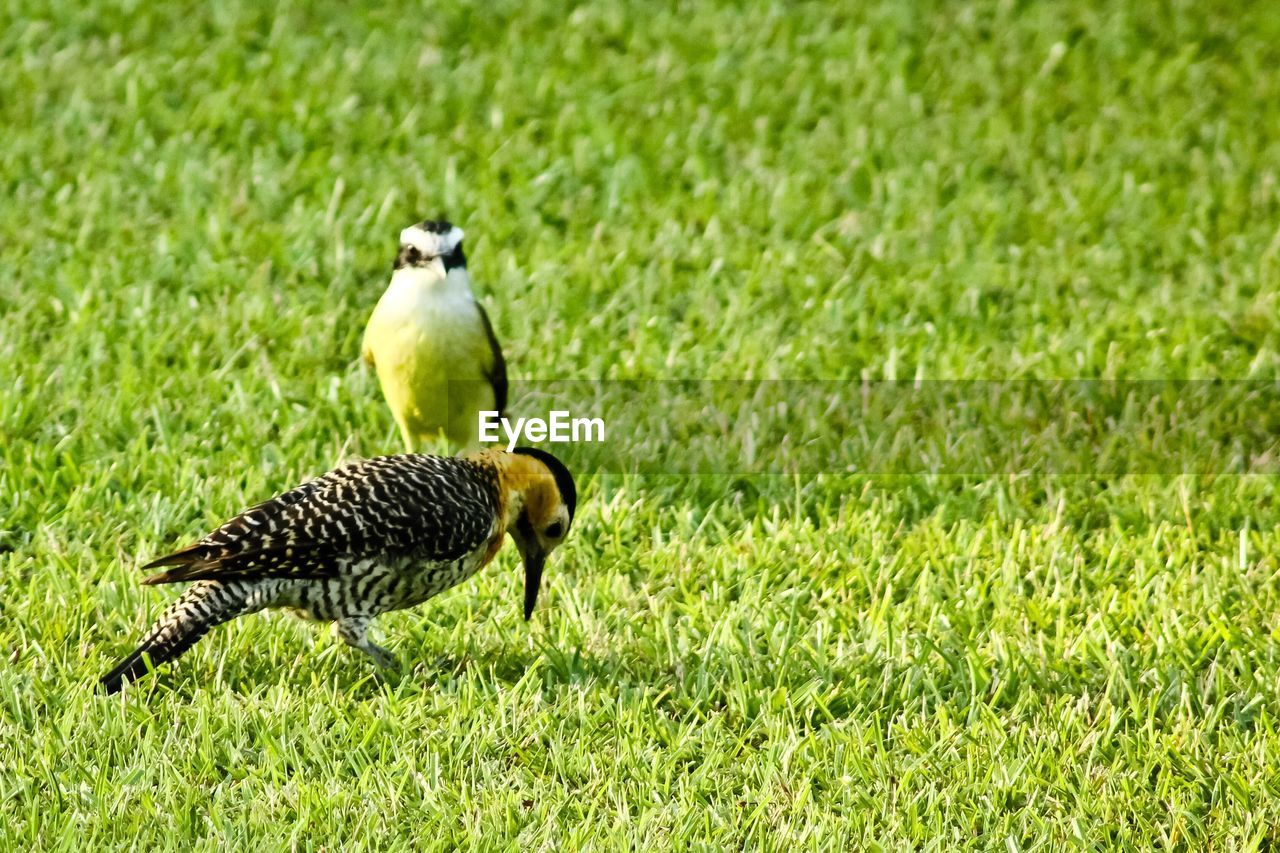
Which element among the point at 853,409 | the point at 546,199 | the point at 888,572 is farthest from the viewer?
the point at 546,199

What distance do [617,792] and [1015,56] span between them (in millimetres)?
7030

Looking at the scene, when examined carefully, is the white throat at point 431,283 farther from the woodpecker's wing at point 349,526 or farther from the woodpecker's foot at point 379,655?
the woodpecker's foot at point 379,655

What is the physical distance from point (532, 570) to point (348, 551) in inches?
30.4

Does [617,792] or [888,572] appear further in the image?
[888,572]

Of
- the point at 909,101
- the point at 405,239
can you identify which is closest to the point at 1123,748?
the point at 405,239

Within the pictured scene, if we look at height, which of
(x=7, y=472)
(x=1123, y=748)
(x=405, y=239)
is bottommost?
(x=1123, y=748)

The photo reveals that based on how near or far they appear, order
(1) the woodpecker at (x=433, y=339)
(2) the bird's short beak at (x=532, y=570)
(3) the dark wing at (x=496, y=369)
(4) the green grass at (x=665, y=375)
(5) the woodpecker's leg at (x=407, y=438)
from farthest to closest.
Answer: (5) the woodpecker's leg at (x=407, y=438), (3) the dark wing at (x=496, y=369), (1) the woodpecker at (x=433, y=339), (2) the bird's short beak at (x=532, y=570), (4) the green grass at (x=665, y=375)

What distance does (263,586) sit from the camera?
5.17 metres

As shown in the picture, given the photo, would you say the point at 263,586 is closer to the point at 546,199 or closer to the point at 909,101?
the point at 546,199

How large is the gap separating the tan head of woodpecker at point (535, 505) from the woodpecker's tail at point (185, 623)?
977 mm

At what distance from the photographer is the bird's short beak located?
18.9 ft

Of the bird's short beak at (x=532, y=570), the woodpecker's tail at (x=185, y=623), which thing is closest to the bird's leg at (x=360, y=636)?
the woodpecker's tail at (x=185, y=623)

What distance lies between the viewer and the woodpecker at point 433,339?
21.8 feet

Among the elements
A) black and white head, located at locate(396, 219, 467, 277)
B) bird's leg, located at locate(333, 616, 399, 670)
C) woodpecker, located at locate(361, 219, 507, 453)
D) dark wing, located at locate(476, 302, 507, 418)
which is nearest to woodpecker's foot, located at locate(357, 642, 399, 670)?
bird's leg, located at locate(333, 616, 399, 670)
